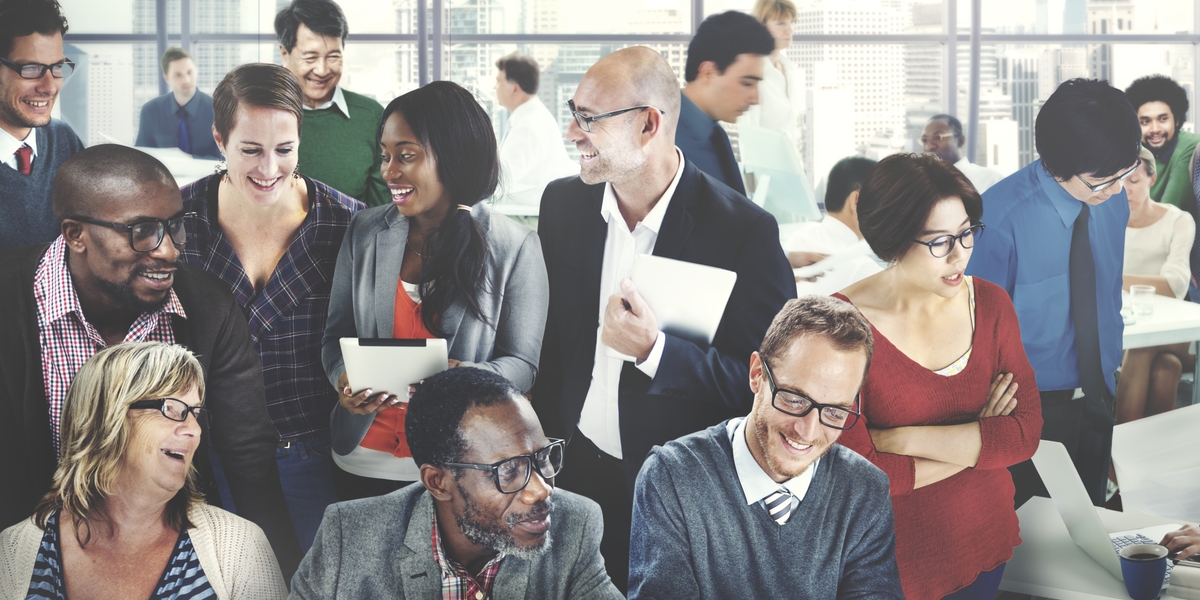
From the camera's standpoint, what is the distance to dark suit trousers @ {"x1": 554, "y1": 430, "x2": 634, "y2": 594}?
299 cm

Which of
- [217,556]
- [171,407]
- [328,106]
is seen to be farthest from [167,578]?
[328,106]

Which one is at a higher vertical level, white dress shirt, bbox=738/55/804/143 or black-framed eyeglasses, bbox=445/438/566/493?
white dress shirt, bbox=738/55/804/143

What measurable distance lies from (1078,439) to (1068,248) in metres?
0.61

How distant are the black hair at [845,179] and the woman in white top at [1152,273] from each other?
856 millimetres

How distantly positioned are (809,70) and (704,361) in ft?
3.12

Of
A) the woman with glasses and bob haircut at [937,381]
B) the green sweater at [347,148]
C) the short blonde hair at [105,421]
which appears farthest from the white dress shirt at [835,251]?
the short blonde hair at [105,421]

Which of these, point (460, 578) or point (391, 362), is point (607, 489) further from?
point (391, 362)

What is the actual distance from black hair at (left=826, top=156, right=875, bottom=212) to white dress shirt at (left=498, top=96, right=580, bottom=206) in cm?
78

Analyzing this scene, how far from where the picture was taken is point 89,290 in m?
2.82

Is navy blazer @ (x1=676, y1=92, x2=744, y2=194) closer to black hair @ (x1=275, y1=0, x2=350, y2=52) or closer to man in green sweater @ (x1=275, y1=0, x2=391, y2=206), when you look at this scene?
man in green sweater @ (x1=275, y1=0, x2=391, y2=206)

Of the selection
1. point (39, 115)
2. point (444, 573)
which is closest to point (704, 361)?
point (444, 573)

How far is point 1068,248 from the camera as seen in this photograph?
9.95ft

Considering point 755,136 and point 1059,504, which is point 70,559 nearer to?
point 755,136

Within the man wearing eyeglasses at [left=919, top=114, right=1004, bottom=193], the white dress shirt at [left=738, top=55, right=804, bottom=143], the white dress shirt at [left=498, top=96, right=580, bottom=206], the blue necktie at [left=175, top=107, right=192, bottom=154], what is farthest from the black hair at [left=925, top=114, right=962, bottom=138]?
the blue necktie at [left=175, top=107, right=192, bottom=154]
